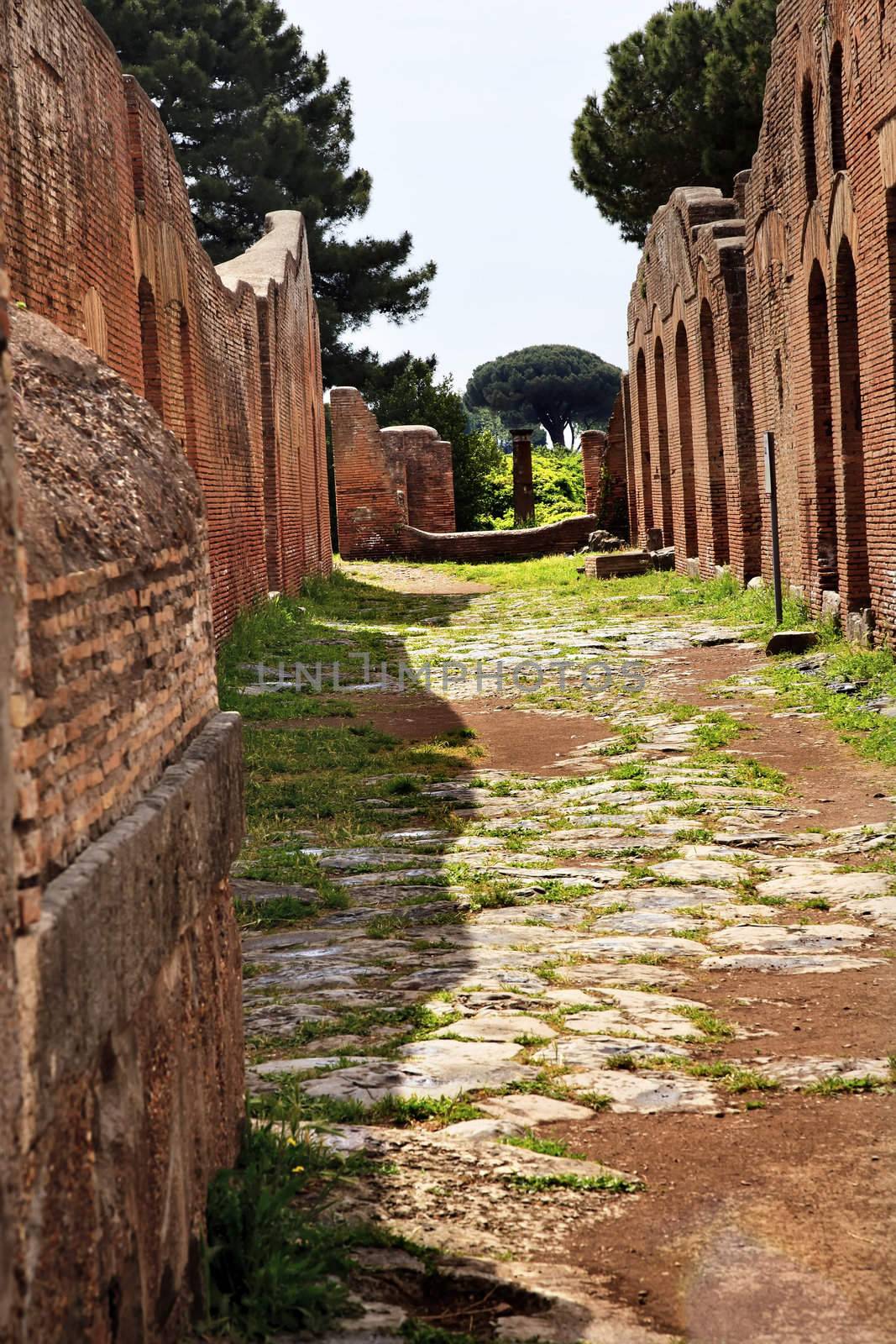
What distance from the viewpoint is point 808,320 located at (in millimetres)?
13367

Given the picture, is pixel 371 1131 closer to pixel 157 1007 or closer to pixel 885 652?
pixel 157 1007

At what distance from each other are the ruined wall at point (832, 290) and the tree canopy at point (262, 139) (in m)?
25.3

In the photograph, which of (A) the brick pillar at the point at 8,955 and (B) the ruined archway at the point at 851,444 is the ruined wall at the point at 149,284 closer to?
(B) the ruined archway at the point at 851,444

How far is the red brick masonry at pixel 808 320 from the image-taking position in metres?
11.0

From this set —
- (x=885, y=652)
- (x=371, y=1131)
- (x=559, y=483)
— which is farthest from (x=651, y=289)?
(x=559, y=483)

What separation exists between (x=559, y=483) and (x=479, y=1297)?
4735 cm

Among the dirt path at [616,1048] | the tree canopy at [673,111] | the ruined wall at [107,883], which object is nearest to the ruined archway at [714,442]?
the dirt path at [616,1048]

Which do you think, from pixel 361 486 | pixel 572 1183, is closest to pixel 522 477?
pixel 361 486

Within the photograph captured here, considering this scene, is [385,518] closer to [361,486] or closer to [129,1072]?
[361,486]

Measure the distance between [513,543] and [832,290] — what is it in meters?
18.1

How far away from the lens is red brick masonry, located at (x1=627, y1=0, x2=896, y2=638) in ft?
36.0

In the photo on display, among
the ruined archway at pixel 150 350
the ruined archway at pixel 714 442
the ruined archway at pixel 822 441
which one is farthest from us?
the ruined archway at pixel 714 442

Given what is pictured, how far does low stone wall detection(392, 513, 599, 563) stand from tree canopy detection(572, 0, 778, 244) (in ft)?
29.5

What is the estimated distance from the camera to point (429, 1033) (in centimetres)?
446
